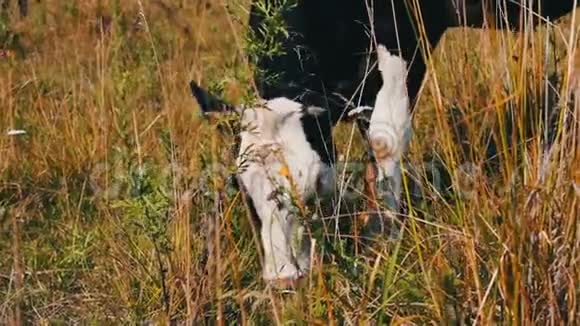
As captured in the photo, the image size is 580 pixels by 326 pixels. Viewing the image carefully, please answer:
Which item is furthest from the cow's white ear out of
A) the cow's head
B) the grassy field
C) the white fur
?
the white fur

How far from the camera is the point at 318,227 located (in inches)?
118

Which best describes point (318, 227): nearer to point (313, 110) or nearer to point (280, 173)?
point (280, 173)

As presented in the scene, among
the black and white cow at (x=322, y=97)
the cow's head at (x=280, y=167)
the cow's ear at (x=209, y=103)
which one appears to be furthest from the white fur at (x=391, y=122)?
the cow's ear at (x=209, y=103)

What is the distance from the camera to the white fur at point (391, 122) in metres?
3.58

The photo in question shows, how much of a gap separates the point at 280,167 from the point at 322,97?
39 cm

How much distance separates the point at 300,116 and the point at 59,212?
1.34 metres

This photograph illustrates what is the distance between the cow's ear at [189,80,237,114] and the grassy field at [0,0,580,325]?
0.05 metres

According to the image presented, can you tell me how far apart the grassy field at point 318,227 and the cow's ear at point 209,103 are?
2.0 inches

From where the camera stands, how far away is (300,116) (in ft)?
10.7

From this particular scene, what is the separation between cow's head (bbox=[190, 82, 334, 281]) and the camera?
10.1ft

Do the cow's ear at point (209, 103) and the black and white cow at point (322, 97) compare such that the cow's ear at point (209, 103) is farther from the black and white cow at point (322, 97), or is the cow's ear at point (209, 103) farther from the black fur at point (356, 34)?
the black fur at point (356, 34)

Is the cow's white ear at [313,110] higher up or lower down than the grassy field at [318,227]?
higher up

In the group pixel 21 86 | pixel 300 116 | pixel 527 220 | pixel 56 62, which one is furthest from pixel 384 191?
pixel 56 62

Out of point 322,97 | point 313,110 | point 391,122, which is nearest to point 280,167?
point 313,110
